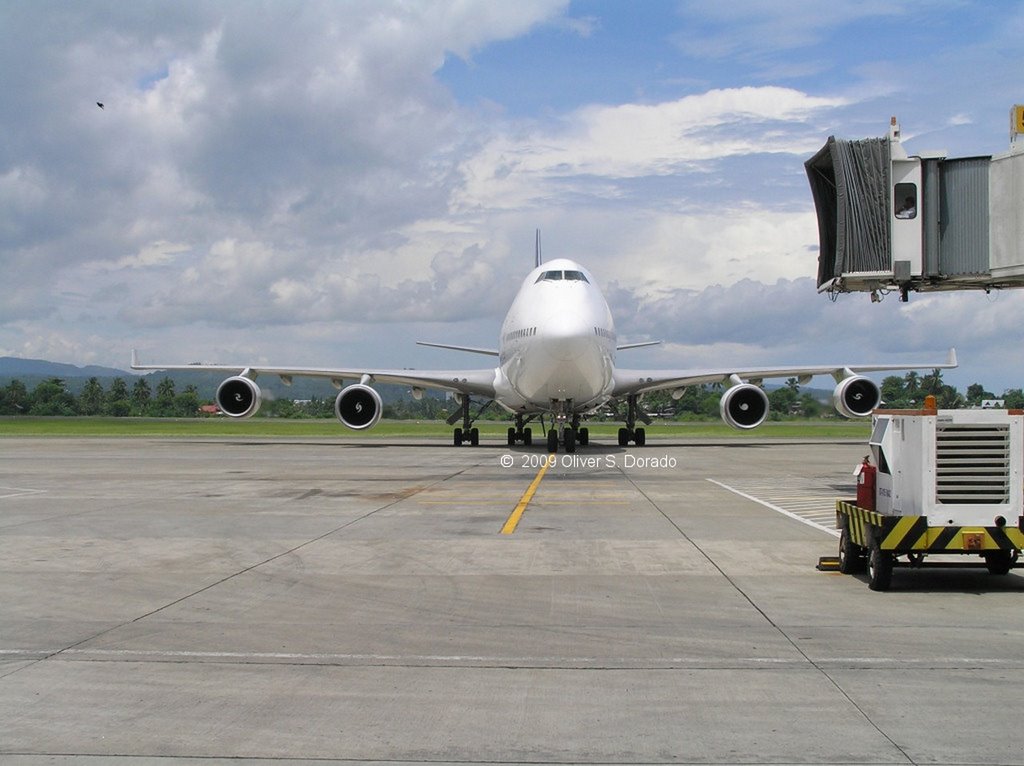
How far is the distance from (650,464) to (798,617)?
1869 centimetres

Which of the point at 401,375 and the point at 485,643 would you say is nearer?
the point at 485,643

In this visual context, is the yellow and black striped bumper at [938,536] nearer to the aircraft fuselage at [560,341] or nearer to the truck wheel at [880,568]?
the truck wheel at [880,568]

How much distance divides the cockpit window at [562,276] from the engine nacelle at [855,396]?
26.6ft

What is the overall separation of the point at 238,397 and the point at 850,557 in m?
27.5

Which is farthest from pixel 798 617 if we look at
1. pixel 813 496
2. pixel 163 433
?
pixel 163 433

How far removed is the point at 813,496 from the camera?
17562mm

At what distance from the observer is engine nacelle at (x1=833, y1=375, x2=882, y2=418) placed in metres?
29.2

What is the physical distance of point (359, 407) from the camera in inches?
1303

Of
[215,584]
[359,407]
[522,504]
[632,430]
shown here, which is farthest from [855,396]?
[215,584]

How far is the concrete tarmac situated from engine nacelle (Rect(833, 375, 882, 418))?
50.4 ft

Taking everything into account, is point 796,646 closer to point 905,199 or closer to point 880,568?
point 880,568

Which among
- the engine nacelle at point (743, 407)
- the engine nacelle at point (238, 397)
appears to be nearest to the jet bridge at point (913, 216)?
the engine nacelle at point (743, 407)

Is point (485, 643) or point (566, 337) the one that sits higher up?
point (566, 337)

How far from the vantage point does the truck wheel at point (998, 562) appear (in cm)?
973
